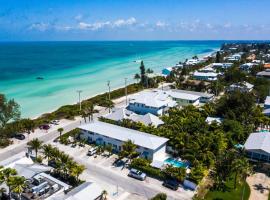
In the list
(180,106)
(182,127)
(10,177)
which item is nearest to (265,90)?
(180,106)

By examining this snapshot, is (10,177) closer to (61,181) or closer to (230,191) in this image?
(61,181)

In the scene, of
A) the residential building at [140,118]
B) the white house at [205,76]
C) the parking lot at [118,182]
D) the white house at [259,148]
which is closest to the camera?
the parking lot at [118,182]

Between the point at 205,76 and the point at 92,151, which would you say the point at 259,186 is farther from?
the point at 205,76

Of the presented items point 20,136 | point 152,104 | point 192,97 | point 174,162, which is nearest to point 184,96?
point 192,97

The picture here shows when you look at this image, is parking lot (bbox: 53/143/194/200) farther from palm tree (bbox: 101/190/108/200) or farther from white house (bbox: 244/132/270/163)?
white house (bbox: 244/132/270/163)

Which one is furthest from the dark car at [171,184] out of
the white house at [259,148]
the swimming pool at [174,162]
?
the white house at [259,148]

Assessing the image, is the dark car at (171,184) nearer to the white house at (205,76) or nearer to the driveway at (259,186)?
the driveway at (259,186)
